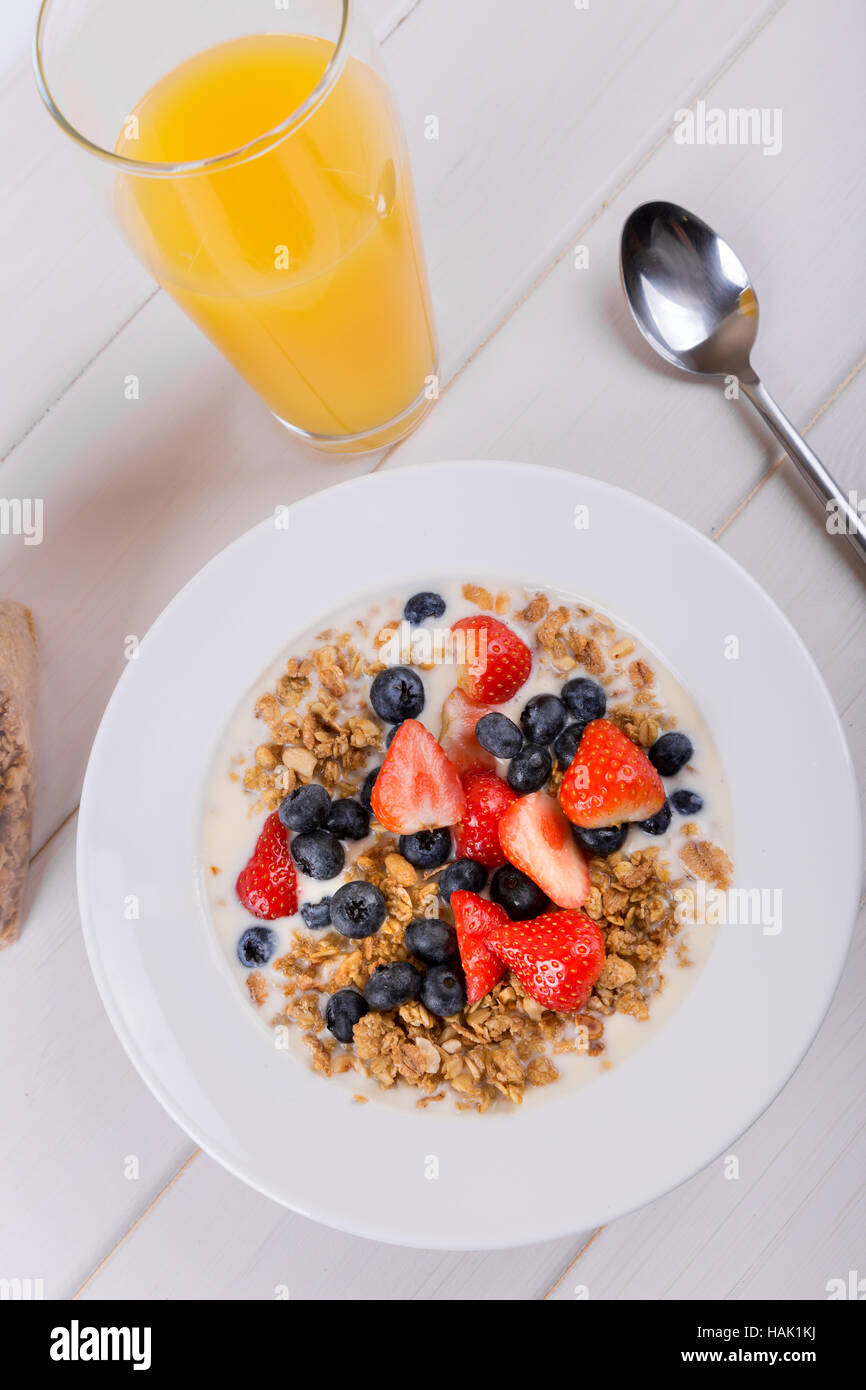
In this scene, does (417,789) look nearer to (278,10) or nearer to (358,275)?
(358,275)

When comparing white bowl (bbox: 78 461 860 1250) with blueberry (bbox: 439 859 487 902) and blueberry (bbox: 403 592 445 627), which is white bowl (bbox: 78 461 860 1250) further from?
blueberry (bbox: 439 859 487 902)

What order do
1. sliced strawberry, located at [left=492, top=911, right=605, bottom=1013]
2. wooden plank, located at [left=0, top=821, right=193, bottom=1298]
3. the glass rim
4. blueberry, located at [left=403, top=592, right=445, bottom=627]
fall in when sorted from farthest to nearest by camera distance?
wooden plank, located at [left=0, top=821, right=193, bottom=1298] → blueberry, located at [left=403, top=592, right=445, bottom=627] → sliced strawberry, located at [left=492, top=911, right=605, bottom=1013] → the glass rim

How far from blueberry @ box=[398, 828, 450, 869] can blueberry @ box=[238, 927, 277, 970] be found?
0.48ft

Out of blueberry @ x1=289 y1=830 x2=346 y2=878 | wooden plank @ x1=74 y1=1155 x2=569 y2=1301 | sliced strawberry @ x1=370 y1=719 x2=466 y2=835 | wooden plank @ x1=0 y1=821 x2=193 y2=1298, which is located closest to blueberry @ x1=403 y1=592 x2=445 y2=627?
sliced strawberry @ x1=370 y1=719 x2=466 y2=835

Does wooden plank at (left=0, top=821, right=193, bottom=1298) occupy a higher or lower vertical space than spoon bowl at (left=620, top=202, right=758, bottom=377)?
lower

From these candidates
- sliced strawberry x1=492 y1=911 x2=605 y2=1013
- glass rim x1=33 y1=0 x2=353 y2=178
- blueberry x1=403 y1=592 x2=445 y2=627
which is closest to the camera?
glass rim x1=33 y1=0 x2=353 y2=178

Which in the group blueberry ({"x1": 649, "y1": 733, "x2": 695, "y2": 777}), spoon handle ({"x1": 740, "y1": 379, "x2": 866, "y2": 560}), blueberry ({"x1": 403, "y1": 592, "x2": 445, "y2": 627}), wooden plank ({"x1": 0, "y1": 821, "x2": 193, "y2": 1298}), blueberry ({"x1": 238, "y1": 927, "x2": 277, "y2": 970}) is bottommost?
wooden plank ({"x1": 0, "y1": 821, "x2": 193, "y2": 1298})

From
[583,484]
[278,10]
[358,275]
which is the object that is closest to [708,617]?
[583,484]

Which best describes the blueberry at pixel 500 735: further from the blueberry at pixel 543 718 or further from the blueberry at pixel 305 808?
the blueberry at pixel 305 808

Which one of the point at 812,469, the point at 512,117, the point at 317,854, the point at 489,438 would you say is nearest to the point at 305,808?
the point at 317,854

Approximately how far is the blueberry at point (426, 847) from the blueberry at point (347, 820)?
4cm

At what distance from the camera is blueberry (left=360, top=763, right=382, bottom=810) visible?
0.97 meters

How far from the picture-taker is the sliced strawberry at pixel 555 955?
0.87m

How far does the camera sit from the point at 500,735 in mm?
929
